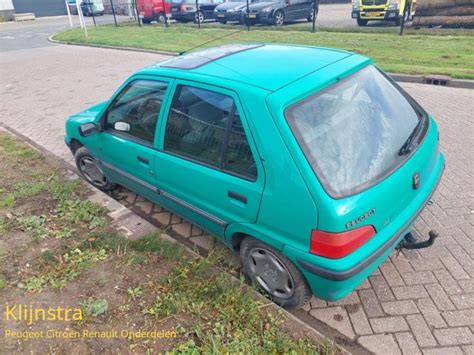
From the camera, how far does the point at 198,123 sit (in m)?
2.75

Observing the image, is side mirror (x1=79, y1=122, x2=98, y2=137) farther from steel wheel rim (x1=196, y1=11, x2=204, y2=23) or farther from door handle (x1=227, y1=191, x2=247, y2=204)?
steel wheel rim (x1=196, y1=11, x2=204, y2=23)

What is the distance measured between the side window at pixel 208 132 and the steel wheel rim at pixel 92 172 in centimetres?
171

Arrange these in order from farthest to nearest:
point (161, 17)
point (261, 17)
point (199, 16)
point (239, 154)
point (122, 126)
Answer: point (161, 17), point (199, 16), point (261, 17), point (122, 126), point (239, 154)

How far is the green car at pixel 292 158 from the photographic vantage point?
2143 mm

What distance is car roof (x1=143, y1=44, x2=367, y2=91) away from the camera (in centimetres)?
245

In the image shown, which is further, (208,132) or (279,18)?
(279,18)

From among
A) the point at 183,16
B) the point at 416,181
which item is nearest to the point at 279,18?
the point at 183,16

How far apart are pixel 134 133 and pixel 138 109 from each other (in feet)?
0.75

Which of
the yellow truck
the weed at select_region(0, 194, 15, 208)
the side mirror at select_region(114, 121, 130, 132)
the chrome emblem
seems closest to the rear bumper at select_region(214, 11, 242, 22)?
the yellow truck

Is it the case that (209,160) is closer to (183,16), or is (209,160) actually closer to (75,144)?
(75,144)

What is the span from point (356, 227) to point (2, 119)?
314 inches

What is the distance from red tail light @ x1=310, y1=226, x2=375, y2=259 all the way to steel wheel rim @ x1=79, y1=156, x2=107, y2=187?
2944 mm

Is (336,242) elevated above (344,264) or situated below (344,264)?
above

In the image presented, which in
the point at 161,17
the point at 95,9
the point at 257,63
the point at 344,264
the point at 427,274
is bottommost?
the point at 427,274
